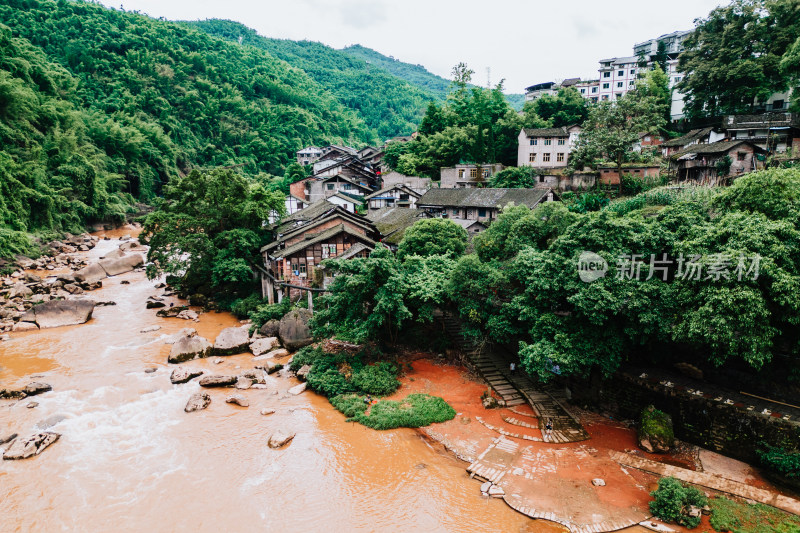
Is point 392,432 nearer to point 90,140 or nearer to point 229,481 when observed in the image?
point 229,481

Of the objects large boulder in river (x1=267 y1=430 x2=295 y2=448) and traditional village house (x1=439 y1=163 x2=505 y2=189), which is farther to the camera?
traditional village house (x1=439 y1=163 x2=505 y2=189)

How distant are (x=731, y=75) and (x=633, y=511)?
1323 inches

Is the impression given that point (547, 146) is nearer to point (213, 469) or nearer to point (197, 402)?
point (197, 402)

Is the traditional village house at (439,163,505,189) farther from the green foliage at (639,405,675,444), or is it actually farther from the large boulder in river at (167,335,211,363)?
the green foliage at (639,405,675,444)

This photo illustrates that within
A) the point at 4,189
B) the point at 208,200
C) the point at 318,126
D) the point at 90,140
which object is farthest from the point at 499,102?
the point at 318,126

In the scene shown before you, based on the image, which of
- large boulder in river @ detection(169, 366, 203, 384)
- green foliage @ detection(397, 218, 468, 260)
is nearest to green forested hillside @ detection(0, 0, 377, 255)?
large boulder in river @ detection(169, 366, 203, 384)

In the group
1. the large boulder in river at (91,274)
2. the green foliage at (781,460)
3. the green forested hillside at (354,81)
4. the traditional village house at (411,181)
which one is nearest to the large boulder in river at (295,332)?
the green foliage at (781,460)

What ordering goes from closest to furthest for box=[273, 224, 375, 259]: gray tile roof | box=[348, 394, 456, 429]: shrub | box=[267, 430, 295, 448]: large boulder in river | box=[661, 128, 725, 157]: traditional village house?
box=[267, 430, 295, 448]: large boulder in river, box=[348, 394, 456, 429]: shrub, box=[273, 224, 375, 259]: gray tile roof, box=[661, 128, 725, 157]: traditional village house

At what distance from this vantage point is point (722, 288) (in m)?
11.9

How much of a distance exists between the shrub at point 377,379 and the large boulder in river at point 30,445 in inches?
415

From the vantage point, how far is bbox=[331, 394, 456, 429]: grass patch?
1563cm

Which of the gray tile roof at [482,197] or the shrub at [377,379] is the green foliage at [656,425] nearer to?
the shrub at [377,379]

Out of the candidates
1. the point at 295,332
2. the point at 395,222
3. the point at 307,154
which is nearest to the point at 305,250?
the point at 295,332

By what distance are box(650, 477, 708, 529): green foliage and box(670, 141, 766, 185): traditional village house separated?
2105 centimetres
